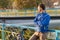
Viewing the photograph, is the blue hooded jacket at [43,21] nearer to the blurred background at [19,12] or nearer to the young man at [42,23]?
the young man at [42,23]

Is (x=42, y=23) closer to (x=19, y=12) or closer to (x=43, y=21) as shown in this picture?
(x=43, y=21)

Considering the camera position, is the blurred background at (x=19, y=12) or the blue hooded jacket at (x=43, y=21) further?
the blurred background at (x=19, y=12)

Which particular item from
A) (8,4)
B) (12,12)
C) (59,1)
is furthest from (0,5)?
(59,1)

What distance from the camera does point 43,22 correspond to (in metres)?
5.65

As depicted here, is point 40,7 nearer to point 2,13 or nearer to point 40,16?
point 40,16

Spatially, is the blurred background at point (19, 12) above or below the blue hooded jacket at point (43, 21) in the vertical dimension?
below

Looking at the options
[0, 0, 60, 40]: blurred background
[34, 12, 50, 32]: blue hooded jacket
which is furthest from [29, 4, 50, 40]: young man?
[0, 0, 60, 40]: blurred background

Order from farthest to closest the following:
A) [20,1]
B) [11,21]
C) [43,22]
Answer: [20,1] → [11,21] → [43,22]

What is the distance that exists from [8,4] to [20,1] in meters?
8.03

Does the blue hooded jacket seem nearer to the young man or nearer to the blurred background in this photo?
the young man

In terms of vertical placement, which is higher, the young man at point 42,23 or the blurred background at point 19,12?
the young man at point 42,23

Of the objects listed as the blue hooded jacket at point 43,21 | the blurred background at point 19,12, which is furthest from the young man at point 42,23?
the blurred background at point 19,12

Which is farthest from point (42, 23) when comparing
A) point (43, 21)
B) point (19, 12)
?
point (19, 12)

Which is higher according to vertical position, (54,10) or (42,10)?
(42,10)
